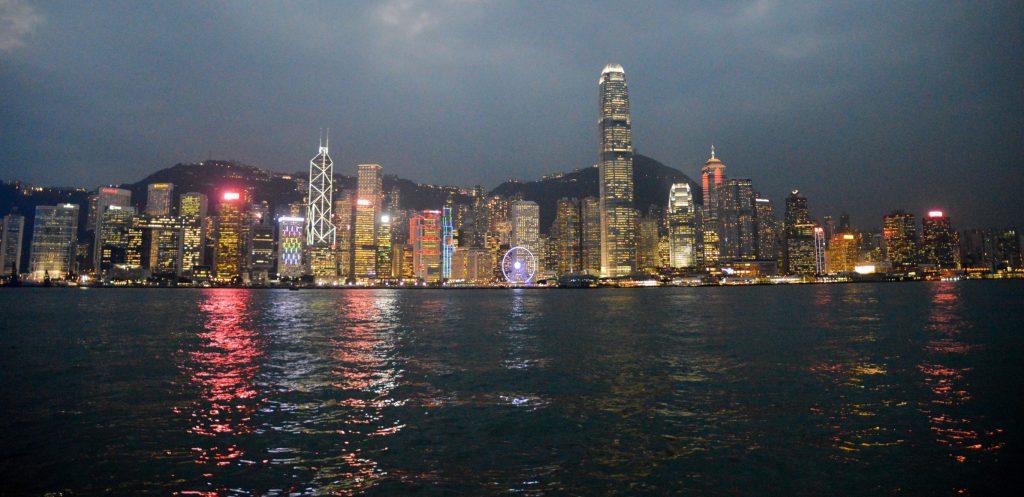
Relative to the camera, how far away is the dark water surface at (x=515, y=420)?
12047mm

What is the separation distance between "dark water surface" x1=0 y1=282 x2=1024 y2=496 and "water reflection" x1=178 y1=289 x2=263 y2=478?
0.41 ft

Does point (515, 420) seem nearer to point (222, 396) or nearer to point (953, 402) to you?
point (222, 396)

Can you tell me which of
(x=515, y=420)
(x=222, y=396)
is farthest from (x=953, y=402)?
(x=222, y=396)

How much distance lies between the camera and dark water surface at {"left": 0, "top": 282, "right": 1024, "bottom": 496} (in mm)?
12047

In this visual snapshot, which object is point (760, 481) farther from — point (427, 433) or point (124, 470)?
point (124, 470)

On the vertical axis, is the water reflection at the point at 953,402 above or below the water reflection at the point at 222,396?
above

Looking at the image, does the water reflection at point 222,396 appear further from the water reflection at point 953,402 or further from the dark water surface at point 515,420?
the water reflection at point 953,402

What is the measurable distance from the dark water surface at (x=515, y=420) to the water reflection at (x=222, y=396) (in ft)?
0.41

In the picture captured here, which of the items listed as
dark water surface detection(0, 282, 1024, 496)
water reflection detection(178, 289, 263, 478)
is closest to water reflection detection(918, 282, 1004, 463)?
dark water surface detection(0, 282, 1024, 496)

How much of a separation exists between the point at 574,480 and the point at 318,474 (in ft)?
18.5

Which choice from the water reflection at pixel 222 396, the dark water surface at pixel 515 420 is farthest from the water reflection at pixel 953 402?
the water reflection at pixel 222 396

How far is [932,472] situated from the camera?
41.1 feet

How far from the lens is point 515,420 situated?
17.4m

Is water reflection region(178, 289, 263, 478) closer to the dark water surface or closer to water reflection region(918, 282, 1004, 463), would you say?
the dark water surface
